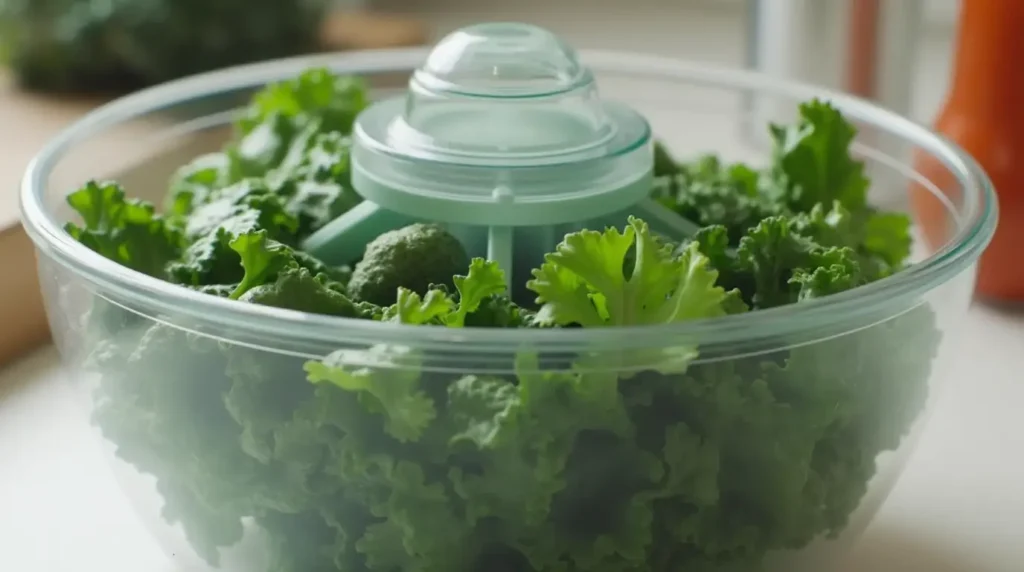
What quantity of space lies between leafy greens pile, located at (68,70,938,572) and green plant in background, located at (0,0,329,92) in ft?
1.98

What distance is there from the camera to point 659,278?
561 millimetres

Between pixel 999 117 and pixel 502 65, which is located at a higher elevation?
pixel 502 65

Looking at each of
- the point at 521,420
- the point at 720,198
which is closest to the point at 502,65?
the point at 720,198

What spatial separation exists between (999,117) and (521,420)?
58 cm

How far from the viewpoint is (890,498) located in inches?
29.6

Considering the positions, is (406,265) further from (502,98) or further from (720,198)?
(720,198)

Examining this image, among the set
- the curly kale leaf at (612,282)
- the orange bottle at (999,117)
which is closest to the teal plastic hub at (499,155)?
the curly kale leaf at (612,282)

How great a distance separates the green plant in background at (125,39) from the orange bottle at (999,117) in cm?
66

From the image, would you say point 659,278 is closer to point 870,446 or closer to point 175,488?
point 870,446

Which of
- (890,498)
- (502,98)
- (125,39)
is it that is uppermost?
(502,98)

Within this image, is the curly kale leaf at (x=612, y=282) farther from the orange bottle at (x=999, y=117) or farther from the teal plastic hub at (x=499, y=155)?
the orange bottle at (x=999, y=117)

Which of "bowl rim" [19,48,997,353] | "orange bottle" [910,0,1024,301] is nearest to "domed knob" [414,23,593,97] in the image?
"bowl rim" [19,48,997,353]

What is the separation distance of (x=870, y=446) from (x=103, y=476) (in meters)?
0.45

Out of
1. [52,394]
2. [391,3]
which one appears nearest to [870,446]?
[52,394]
